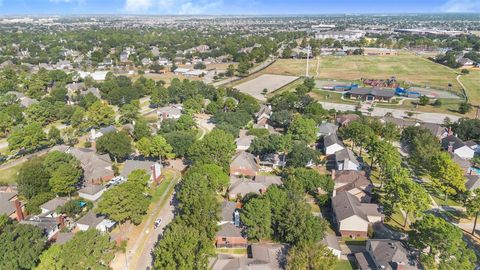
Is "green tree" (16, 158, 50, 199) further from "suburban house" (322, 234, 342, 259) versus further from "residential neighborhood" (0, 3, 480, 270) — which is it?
"suburban house" (322, 234, 342, 259)

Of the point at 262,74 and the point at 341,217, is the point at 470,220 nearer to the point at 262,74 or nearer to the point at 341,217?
the point at 341,217

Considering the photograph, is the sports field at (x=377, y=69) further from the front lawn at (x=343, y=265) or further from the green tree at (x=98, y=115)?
the front lawn at (x=343, y=265)

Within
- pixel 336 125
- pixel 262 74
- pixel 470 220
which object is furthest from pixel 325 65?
pixel 470 220

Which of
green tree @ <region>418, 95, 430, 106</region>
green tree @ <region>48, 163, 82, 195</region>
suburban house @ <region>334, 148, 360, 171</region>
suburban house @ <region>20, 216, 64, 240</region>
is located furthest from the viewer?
green tree @ <region>418, 95, 430, 106</region>

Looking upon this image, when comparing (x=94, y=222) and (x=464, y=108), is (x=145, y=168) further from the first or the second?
(x=464, y=108)

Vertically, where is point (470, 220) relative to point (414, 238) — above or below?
below

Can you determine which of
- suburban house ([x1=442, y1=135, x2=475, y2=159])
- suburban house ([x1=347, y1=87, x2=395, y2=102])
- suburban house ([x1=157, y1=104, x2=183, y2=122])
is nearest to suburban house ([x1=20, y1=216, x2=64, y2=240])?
suburban house ([x1=157, y1=104, x2=183, y2=122])

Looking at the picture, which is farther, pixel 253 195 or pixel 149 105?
pixel 149 105

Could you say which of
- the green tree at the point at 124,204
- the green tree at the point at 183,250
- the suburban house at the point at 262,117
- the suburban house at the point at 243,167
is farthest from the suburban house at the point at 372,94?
the green tree at the point at 183,250

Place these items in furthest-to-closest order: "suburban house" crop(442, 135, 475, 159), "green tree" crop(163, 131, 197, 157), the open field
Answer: the open field < "suburban house" crop(442, 135, 475, 159) < "green tree" crop(163, 131, 197, 157)
